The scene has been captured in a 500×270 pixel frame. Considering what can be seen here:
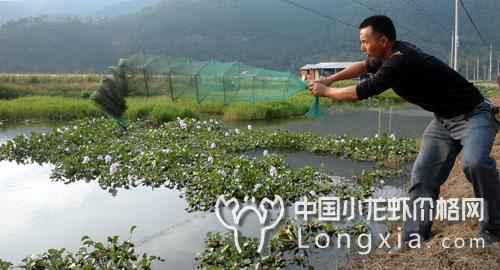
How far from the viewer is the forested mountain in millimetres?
67125

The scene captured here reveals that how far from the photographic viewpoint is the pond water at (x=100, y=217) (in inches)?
184

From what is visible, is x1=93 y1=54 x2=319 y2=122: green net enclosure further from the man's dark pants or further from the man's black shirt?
the man's black shirt

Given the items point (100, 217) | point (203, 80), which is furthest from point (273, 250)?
point (203, 80)

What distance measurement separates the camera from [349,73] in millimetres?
4094

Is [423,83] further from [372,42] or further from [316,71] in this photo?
[316,71]

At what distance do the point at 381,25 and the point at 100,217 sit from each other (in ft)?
12.9

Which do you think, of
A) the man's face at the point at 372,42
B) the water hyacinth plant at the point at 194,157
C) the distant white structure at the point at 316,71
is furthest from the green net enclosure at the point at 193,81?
the man's face at the point at 372,42

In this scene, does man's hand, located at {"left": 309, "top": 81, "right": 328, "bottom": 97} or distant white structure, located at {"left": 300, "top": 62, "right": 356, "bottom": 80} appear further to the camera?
distant white structure, located at {"left": 300, "top": 62, "right": 356, "bottom": 80}

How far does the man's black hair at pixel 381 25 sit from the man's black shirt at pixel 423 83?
0.13 m

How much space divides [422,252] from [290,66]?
238ft

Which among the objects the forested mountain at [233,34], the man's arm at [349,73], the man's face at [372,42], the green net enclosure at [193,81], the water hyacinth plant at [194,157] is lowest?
the water hyacinth plant at [194,157]

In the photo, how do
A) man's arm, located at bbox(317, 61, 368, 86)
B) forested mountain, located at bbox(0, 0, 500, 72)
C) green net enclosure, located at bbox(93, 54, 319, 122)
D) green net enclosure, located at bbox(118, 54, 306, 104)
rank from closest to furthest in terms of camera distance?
man's arm, located at bbox(317, 61, 368, 86) < green net enclosure, located at bbox(93, 54, 319, 122) < green net enclosure, located at bbox(118, 54, 306, 104) < forested mountain, located at bbox(0, 0, 500, 72)

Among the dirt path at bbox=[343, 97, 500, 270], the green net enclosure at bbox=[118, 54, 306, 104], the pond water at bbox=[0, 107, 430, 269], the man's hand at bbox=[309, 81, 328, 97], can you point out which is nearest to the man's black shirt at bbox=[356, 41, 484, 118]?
the man's hand at bbox=[309, 81, 328, 97]

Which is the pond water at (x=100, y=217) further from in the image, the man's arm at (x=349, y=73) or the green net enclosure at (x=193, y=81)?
the green net enclosure at (x=193, y=81)
